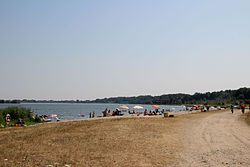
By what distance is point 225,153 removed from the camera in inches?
394

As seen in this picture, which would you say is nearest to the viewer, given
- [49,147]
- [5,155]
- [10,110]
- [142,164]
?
[142,164]

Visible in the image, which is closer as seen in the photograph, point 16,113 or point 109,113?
point 16,113

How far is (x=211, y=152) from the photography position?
33.3 ft

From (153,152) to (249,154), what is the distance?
12.9 ft

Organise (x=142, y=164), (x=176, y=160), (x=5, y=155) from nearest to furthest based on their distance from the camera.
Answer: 1. (x=142, y=164)
2. (x=176, y=160)
3. (x=5, y=155)

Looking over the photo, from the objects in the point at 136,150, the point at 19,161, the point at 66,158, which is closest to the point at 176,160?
the point at 136,150

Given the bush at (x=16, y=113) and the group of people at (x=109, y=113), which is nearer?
the bush at (x=16, y=113)

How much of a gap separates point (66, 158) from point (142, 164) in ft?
9.34

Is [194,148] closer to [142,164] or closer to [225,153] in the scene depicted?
[225,153]

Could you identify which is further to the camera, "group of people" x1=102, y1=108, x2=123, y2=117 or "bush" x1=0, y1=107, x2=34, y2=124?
"group of people" x1=102, y1=108, x2=123, y2=117

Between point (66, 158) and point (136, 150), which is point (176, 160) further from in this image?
point (66, 158)

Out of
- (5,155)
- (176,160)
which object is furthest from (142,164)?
(5,155)

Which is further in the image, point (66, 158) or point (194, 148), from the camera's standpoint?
point (194, 148)

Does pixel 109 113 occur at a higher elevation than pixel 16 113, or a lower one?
lower
